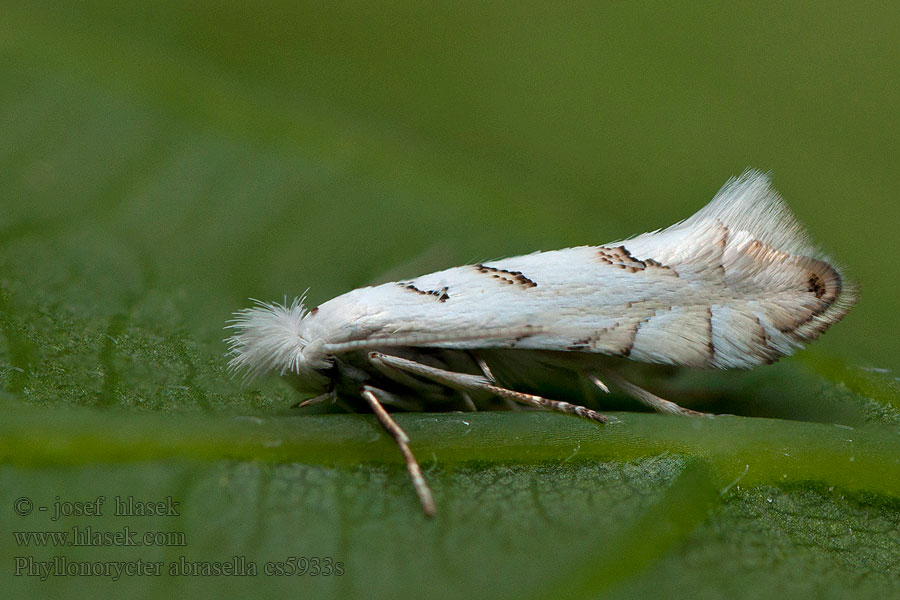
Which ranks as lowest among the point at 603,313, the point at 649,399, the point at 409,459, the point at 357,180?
the point at 409,459

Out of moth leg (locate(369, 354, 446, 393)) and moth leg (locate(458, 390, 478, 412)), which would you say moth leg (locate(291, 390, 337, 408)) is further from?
moth leg (locate(458, 390, 478, 412))

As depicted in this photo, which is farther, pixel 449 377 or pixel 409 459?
pixel 449 377

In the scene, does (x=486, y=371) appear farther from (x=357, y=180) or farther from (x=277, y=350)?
(x=357, y=180)

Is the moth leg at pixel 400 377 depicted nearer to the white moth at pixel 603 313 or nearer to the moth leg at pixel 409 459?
the white moth at pixel 603 313

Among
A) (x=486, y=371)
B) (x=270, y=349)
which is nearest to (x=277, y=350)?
(x=270, y=349)

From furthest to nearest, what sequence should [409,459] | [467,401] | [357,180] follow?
[357,180]
[467,401]
[409,459]

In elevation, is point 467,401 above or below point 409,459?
above

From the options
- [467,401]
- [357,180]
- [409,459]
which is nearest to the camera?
[409,459]
